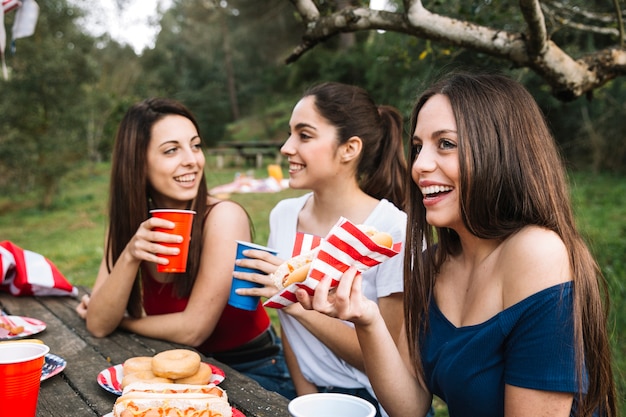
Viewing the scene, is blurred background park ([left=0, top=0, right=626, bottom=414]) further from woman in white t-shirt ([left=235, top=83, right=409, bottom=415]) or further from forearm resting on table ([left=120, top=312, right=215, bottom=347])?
forearm resting on table ([left=120, top=312, right=215, bottom=347])

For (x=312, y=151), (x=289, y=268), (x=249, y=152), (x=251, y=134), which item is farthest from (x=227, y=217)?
(x=251, y=134)

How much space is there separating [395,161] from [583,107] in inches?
503

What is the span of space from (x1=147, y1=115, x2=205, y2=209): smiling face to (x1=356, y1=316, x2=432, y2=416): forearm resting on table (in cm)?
143

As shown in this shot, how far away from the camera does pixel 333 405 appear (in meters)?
1.30

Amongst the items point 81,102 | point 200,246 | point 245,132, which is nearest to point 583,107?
point 81,102

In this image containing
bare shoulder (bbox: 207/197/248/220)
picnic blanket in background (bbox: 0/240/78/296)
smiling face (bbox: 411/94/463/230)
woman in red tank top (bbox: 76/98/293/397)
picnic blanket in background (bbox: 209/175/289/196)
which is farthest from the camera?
picnic blanket in background (bbox: 209/175/289/196)

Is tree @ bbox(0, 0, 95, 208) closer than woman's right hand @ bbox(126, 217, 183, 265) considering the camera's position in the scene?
No

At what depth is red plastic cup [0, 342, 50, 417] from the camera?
1.45 metres

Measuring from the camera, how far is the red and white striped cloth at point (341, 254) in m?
1.61

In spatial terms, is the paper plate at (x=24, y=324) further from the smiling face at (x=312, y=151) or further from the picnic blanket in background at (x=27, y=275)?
the smiling face at (x=312, y=151)

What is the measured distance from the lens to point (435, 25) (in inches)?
110

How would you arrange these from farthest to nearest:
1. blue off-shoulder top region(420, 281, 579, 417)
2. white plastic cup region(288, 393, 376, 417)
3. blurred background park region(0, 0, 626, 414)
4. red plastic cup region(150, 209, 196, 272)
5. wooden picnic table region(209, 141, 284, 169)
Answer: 1. wooden picnic table region(209, 141, 284, 169)
2. blurred background park region(0, 0, 626, 414)
3. red plastic cup region(150, 209, 196, 272)
4. blue off-shoulder top region(420, 281, 579, 417)
5. white plastic cup region(288, 393, 376, 417)

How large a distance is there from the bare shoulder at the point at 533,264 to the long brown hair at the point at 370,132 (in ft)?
4.17

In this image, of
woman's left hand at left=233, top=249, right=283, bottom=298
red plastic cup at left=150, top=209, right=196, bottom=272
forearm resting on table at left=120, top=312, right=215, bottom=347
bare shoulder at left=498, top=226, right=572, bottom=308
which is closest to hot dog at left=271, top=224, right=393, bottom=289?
woman's left hand at left=233, top=249, right=283, bottom=298
